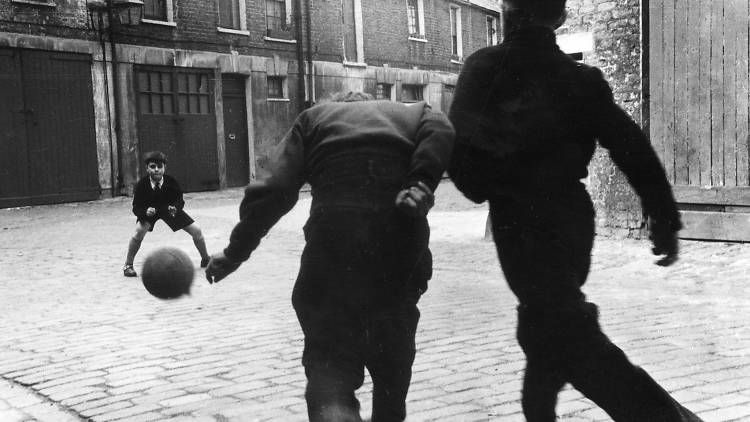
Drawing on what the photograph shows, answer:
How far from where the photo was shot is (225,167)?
20.7 meters

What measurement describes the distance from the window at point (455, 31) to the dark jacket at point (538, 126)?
78.6 feet

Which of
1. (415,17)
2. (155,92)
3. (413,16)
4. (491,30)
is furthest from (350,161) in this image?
(491,30)

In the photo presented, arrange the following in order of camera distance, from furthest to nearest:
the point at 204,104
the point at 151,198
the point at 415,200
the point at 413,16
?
the point at 413,16 → the point at 204,104 → the point at 151,198 → the point at 415,200

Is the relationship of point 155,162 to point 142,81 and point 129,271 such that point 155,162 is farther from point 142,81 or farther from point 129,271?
point 142,81

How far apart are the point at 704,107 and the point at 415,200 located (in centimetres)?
740

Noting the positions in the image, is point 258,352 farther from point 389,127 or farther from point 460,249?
point 460,249

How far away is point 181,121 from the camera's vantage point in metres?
19.5

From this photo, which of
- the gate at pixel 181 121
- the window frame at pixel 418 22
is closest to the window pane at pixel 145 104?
the gate at pixel 181 121

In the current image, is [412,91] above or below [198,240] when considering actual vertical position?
above

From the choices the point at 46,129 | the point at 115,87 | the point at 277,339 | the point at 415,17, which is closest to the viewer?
the point at 277,339

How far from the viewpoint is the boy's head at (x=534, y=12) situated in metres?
2.87

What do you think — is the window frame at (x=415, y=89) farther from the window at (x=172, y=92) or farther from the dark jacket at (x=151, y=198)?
the dark jacket at (x=151, y=198)

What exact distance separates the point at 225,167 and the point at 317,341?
60.3ft

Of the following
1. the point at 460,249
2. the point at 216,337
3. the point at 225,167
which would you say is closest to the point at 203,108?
the point at 225,167
